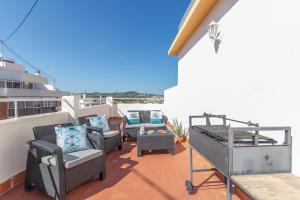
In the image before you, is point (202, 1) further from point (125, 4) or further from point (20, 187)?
point (125, 4)

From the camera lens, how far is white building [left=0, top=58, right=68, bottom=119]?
3064 mm

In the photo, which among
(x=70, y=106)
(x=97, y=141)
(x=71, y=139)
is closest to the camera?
(x=71, y=139)

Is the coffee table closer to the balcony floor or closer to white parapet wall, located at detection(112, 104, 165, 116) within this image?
the balcony floor

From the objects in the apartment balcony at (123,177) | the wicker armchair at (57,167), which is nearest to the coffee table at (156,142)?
the apartment balcony at (123,177)

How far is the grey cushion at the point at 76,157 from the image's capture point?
7.93ft

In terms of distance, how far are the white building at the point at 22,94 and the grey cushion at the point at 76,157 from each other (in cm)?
114

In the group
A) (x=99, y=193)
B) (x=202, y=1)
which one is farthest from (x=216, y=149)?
(x=202, y=1)

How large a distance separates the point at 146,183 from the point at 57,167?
4.23 ft

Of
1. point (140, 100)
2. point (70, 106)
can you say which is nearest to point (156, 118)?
point (70, 106)

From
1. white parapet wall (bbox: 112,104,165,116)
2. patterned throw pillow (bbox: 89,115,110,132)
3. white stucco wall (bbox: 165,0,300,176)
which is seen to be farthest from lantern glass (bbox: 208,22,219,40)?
white parapet wall (bbox: 112,104,165,116)

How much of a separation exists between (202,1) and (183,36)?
2186 millimetres

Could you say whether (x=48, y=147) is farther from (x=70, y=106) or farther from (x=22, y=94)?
(x=22, y=94)

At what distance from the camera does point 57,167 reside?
7.47 feet

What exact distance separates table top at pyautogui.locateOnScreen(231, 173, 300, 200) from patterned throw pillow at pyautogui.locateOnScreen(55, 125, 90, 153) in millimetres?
2387
